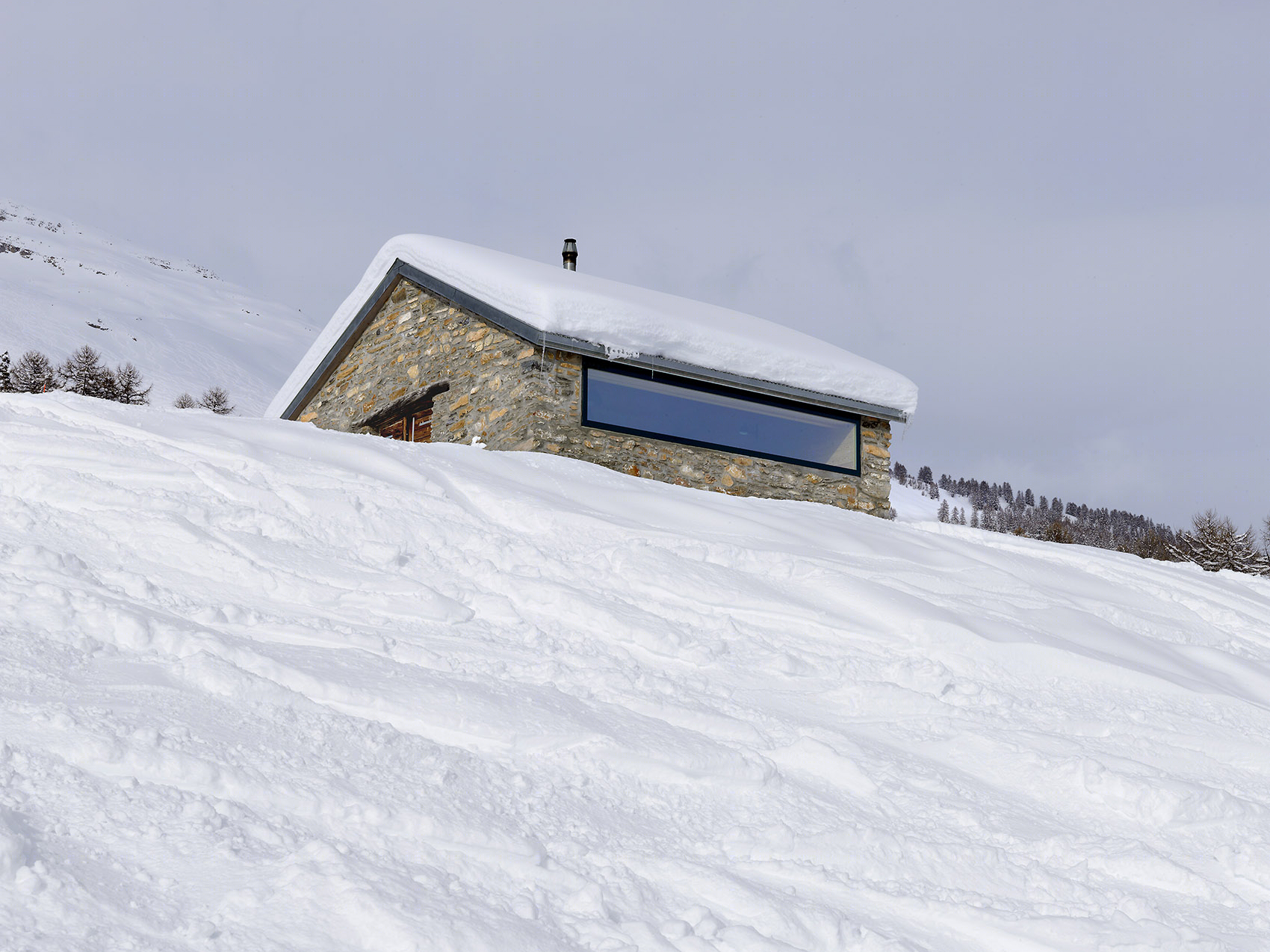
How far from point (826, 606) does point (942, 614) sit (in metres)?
0.55

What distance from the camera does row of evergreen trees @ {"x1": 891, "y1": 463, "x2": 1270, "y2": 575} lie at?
26391mm

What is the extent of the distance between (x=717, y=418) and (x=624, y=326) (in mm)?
1547

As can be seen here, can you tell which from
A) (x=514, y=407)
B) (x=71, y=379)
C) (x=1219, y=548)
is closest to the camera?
(x=514, y=407)

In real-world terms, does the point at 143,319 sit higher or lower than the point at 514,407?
higher

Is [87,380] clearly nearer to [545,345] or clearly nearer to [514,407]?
[514,407]

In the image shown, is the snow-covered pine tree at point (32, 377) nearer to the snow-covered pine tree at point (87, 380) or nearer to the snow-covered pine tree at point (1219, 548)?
the snow-covered pine tree at point (87, 380)

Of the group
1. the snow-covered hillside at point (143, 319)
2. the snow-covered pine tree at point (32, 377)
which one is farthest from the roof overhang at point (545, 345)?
the snow-covered hillside at point (143, 319)

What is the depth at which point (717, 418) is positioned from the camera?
10875mm

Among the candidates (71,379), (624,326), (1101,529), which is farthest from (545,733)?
(1101,529)

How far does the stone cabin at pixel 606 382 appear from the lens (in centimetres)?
994

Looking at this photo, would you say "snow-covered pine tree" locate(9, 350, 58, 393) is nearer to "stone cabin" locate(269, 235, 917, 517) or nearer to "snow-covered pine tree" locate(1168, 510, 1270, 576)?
"stone cabin" locate(269, 235, 917, 517)

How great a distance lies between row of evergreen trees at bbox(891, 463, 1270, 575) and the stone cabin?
492 centimetres

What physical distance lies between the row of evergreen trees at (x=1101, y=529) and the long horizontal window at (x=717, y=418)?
4899 millimetres

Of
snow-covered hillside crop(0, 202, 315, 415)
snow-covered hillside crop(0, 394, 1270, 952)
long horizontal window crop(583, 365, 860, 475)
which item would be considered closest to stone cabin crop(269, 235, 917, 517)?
long horizontal window crop(583, 365, 860, 475)
